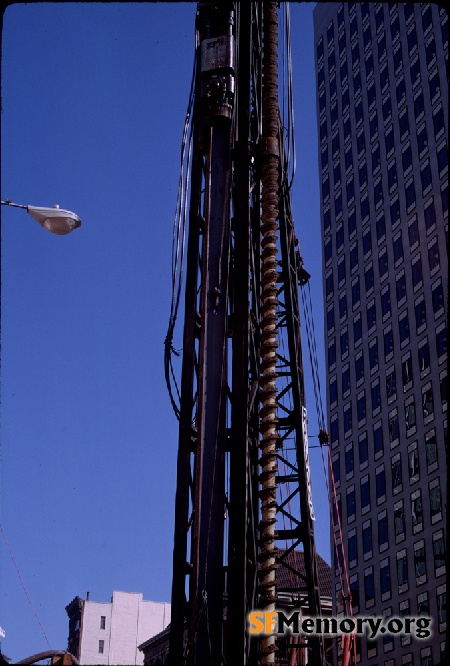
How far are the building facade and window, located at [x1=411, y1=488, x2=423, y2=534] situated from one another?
4086 centimetres

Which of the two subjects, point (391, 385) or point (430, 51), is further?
point (430, 51)

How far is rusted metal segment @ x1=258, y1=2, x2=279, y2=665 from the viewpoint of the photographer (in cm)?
1267

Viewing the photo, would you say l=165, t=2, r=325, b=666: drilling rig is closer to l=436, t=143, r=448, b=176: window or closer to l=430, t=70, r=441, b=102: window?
l=436, t=143, r=448, b=176: window

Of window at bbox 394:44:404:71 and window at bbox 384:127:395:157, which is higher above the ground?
window at bbox 394:44:404:71

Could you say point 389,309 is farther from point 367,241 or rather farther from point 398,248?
point 367,241

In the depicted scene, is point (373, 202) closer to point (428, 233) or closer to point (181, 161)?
point (428, 233)

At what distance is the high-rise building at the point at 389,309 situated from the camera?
209 ft

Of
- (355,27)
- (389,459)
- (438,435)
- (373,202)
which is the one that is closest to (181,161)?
(438,435)

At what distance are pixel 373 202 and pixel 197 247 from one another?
6823 centimetres

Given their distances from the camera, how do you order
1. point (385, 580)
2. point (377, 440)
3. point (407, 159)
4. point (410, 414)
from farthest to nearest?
point (407, 159)
point (377, 440)
point (410, 414)
point (385, 580)

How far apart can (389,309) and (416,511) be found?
55.0ft

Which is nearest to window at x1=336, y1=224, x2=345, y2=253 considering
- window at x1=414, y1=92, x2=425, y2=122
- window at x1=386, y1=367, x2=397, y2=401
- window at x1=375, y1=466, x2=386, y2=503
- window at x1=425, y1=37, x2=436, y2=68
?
window at x1=414, y1=92, x2=425, y2=122

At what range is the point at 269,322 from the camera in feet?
45.3

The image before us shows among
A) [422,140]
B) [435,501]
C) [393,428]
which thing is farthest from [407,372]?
[422,140]
